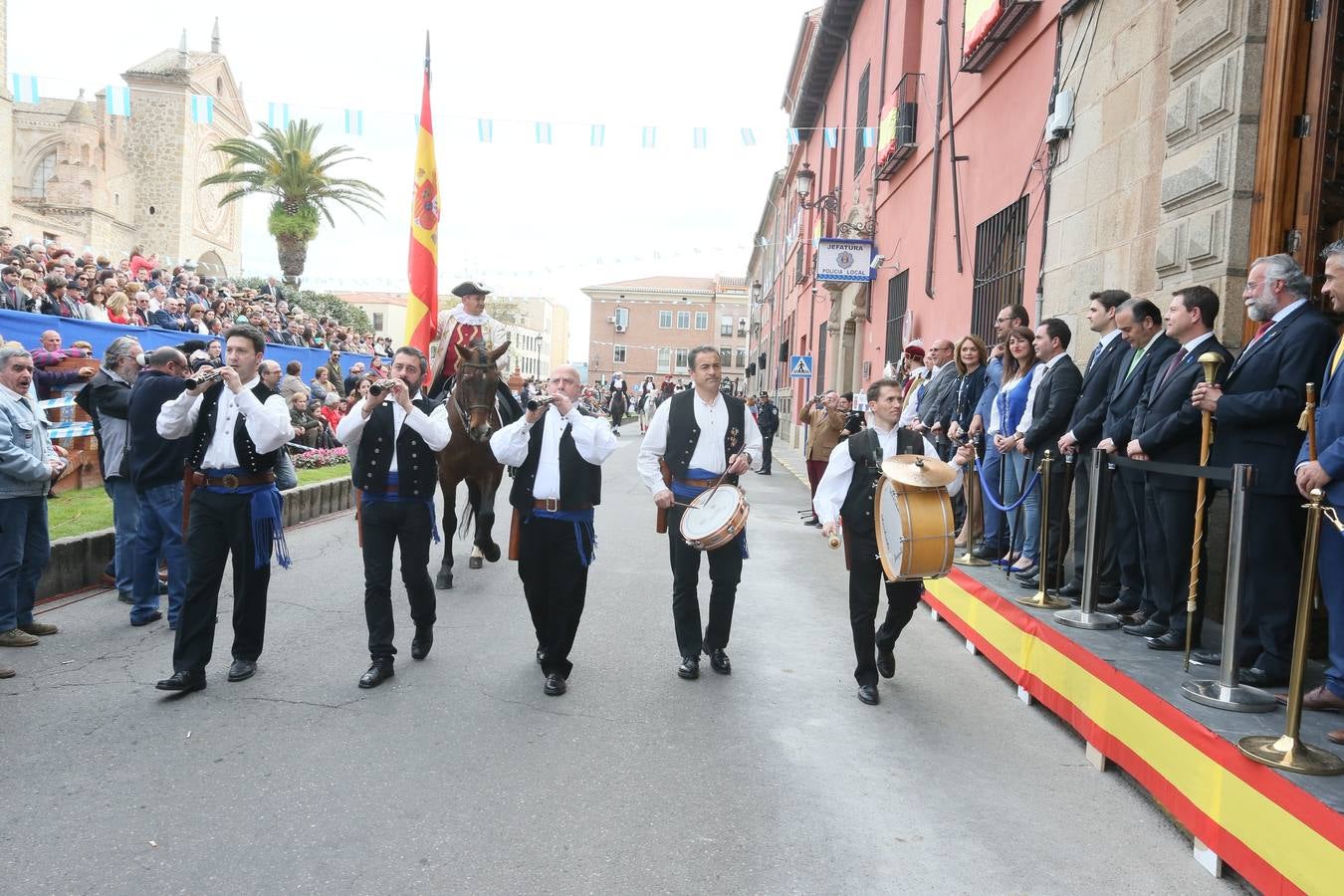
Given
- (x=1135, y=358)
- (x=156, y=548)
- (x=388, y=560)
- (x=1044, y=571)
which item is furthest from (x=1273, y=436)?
(x=156, y=548)

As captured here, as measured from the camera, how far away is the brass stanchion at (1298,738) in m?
3.34

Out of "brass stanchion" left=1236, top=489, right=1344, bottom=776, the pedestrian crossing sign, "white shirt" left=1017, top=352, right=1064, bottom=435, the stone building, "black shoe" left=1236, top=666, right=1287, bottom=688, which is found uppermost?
the stone building

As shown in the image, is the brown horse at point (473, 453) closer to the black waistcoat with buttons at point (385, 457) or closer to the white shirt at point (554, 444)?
the black waistcoat with buttons at point (385, 457)

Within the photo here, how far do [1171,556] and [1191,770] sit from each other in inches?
67.9

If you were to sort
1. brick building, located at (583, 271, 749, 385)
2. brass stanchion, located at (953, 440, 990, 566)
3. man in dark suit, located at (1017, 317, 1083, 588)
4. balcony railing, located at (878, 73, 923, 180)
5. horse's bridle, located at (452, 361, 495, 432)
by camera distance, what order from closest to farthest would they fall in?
man in dark suit, located at (1017, 317, 1083, 588)
horse's bridle, located at (452, 361, 495, 432)
brass stanchion, located at (953, 440, 990, 566)
balcony railing, located at (878, 73, 923, 180)
brick building, located at (583, 271, 749, 385)

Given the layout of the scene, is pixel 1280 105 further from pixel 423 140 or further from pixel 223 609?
pixel 423 140

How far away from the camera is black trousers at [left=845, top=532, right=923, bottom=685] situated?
5.56m

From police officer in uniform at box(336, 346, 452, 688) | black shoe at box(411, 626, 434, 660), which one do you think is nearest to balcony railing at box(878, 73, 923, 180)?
police officer in uniform at box(336, 346, 452, 688)

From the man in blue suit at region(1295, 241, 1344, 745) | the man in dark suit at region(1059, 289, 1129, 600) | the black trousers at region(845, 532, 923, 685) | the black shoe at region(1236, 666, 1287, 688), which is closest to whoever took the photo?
the man in blue suit at region(1295, 241, 1344, 745)

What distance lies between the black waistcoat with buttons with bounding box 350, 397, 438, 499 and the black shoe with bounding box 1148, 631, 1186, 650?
4289mm

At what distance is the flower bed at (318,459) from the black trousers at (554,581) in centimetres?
985

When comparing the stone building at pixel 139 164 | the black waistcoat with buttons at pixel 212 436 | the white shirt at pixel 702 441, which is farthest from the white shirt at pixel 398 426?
the stone building at pixel 139 164

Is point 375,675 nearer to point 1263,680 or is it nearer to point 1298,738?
point 1298,738

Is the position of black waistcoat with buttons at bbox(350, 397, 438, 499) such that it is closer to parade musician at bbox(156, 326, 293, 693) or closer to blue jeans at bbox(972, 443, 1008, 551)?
parade musician at bbox(156, 326, 293, 693)
